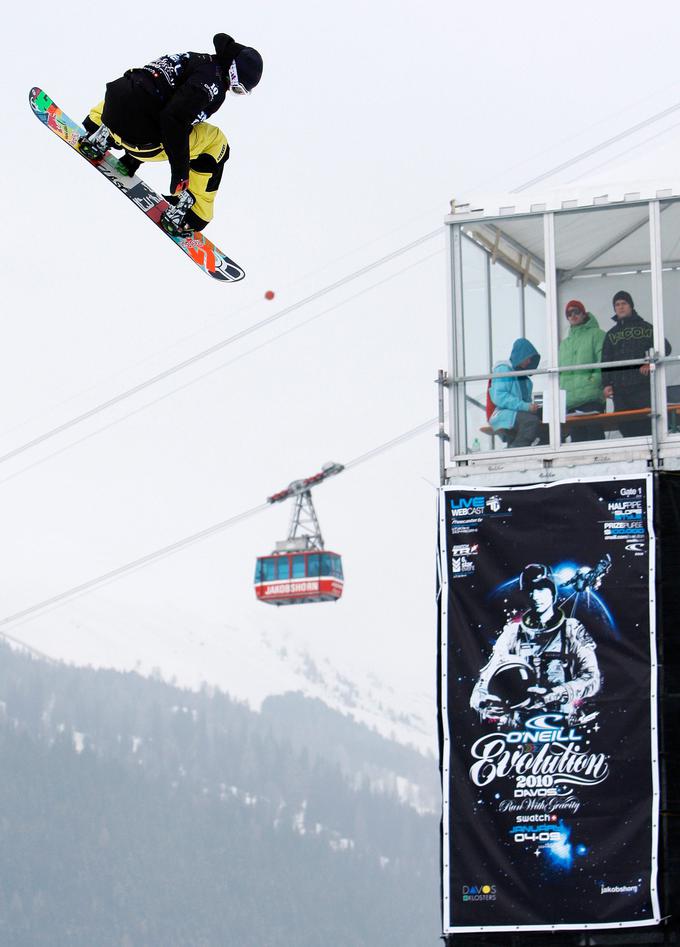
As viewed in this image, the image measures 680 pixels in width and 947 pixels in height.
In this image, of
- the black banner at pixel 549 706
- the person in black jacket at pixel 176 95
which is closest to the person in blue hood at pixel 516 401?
the black banner at pixel 549 706

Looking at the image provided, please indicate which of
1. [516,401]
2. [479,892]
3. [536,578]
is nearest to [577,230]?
[516,401]

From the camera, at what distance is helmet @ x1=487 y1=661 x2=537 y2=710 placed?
69.0 ft

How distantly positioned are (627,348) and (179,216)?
5.13 m

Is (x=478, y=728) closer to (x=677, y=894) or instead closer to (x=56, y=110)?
(x=677, y=894)

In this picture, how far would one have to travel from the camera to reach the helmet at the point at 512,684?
69.0 feet

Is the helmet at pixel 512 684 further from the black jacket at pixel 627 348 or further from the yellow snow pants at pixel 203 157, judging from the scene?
the yellow snow pants at pixel 203 157

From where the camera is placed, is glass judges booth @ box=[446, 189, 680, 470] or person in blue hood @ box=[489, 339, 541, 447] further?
person in blue hood @ box=[489, 339, 541, 447]

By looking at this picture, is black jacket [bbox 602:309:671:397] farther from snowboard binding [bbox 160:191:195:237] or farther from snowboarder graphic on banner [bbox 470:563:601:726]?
snowboard binding [bbox 160:191:195:237]

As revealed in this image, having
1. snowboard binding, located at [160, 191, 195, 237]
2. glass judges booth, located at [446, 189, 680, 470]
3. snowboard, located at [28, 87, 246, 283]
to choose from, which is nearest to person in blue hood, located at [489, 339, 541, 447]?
glass judges booth, located at [446, 189, 680, 470]

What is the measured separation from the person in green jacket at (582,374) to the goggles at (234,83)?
4.95 metres

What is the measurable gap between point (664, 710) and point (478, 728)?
2042 mm

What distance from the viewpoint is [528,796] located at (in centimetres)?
2072

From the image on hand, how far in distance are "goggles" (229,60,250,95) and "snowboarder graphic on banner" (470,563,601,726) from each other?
20.8ft

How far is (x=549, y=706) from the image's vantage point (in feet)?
68.6
